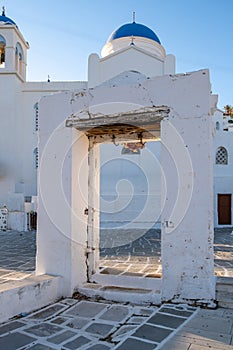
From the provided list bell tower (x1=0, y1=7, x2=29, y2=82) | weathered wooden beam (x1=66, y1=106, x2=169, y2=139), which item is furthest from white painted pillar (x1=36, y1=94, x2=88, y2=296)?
bell tower (x1=0, y1=7, x2=29, y2=82)

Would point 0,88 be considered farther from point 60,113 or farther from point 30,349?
point 30,349

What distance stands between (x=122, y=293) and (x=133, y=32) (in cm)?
1798

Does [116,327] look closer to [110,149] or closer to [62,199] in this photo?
[62,199]

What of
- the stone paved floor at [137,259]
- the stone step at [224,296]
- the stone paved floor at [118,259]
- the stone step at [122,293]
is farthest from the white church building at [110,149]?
the stone step at [224,296]

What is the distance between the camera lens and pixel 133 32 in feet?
63.9

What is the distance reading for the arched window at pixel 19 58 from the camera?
19.8 meters

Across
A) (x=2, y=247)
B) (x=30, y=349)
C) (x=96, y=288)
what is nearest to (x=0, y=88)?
(x=2, y=247)

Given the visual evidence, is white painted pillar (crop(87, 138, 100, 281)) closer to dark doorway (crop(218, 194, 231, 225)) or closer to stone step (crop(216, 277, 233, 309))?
stone step (crop(216, 277, 233, 309))

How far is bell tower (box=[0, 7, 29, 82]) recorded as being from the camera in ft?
61.9

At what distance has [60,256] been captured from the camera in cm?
493

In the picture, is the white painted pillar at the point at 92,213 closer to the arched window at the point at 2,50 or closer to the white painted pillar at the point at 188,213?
the white painted pillar at the point at 188,213

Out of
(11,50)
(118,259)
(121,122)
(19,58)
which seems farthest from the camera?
(19,58)

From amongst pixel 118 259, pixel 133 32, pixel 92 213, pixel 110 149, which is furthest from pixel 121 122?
pixel 133 32

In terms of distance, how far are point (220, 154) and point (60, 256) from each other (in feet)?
50.4
